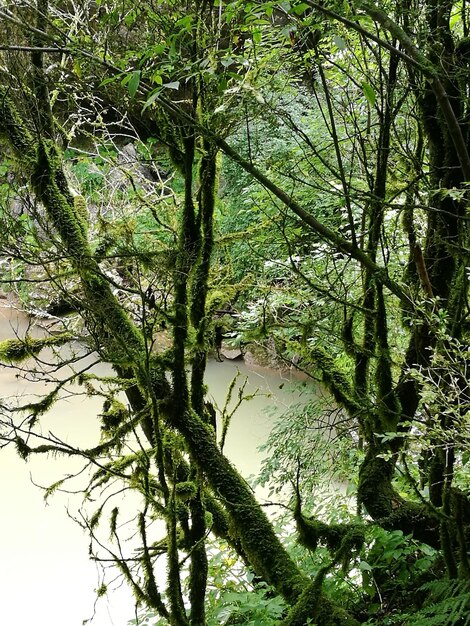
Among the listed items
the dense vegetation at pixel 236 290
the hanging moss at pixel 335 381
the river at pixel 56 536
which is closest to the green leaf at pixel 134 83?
the dense vegetation at pixel 236 290

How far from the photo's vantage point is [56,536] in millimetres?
4785

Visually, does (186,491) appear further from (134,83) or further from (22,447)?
(134,83)

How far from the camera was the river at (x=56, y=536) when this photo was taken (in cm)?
405

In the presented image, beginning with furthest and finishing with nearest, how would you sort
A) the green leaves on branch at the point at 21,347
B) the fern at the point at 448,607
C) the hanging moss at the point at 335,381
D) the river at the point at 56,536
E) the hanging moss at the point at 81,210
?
1. the river at the point at 56,536
2. the hanging moss at the point at 335,381
3. the green leaves on branch at the point at 21,347
4. the hanging moss at the point at 81,210
5. the fern at the point at 448,607

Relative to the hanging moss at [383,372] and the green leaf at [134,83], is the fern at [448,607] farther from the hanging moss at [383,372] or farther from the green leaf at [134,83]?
the green leaf at [134,83]

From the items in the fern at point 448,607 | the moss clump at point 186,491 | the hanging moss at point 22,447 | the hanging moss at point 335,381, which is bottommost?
the fern at point 448,607

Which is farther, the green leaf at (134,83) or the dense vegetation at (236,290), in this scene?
the dense vegetation at (236,290)

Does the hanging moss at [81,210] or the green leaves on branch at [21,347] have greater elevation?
the hanging moss at [81,210]

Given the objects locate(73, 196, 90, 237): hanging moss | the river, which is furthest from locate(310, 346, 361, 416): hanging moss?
locate(73, 196, 90, 237): hanging moss

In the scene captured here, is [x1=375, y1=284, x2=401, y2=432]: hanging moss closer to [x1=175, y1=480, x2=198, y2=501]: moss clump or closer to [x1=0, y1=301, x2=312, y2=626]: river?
[x1=175, y1=480, x2=198, y2=501]: moss clump

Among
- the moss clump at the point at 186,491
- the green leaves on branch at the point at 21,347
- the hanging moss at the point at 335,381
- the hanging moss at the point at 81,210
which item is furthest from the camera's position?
the hanging moss at the point at 335,381

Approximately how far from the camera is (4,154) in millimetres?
1747

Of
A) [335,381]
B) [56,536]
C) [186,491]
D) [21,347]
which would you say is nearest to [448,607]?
[186,491]

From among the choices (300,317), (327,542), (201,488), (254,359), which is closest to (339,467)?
Result: (300,317)
